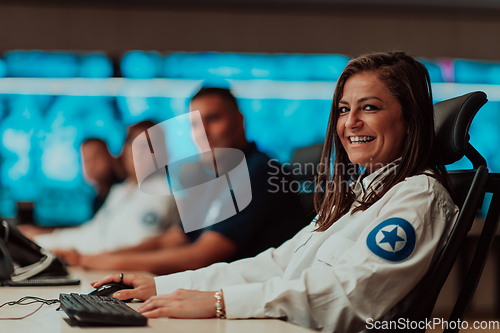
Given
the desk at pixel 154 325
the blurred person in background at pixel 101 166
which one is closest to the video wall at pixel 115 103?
the blurred person in background at pixel 101 166

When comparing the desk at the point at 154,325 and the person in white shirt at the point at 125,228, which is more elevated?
the desk at the point at 154,325

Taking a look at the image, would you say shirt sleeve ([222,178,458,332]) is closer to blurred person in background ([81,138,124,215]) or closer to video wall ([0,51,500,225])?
blurred person in background ([81,138,124,215])

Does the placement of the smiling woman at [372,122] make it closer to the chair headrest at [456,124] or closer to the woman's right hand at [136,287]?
the chair headrest at [456,124]

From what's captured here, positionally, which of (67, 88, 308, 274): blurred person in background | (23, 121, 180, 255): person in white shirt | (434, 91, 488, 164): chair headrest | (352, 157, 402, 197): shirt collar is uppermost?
(434, 91, 488, 164): chair headrest

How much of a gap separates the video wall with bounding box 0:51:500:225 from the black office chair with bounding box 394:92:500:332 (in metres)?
3.10

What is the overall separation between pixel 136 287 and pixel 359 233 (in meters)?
0.52

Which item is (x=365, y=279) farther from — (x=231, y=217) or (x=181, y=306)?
(x=231, y=217)

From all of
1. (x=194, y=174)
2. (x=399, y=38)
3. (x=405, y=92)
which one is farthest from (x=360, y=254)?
(x=399, y=38)

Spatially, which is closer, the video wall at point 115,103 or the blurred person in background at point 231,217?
the blurred person in background at point 231,217

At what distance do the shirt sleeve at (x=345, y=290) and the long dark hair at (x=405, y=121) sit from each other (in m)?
0.16

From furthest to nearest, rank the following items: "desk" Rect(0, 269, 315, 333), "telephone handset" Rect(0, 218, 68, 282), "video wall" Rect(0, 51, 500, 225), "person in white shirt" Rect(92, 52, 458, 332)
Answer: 1. "video wall" Rect(0, 51, 500, 225)
2. "telephone handset" Rect(0, 218, 68, 282)
3. "person in white shirt" Rect(92, 52, 458, 332)
4. "desk" Rect(0, 269, 315, 333)

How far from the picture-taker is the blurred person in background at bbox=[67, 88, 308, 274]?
67.4 inches

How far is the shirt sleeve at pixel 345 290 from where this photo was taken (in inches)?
32.4

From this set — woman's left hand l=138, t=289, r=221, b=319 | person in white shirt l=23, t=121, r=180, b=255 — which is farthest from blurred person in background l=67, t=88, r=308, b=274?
woman's left hand l=138, t=289, r=221, b=319
